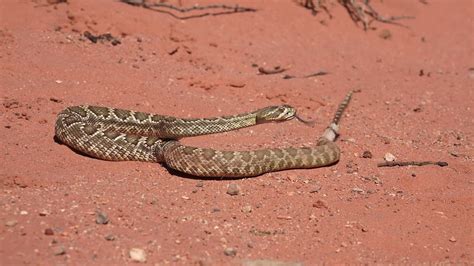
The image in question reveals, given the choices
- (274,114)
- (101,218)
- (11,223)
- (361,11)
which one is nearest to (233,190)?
(101,218)

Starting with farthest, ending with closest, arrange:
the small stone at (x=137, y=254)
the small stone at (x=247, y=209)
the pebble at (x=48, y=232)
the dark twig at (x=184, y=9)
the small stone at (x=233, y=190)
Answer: the dark twig at (x=184, y=9)
the small stone at (x=233, y=190)
the small stone at (x=247, y=209)
the pebble at (x=48, y=232)
the small stone at (x=137, y=254)

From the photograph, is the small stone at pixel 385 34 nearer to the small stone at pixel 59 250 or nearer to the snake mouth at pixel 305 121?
the snake mouth at pixel 305 121

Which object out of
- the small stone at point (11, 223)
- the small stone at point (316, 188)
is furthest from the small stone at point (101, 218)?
the small stone at point (316, 188)

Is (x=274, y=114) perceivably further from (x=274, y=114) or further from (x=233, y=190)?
(x=233, y=190)

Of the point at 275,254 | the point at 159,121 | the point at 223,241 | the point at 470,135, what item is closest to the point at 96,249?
the point at 223,241

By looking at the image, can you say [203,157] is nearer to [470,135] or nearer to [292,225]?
[292,225]
